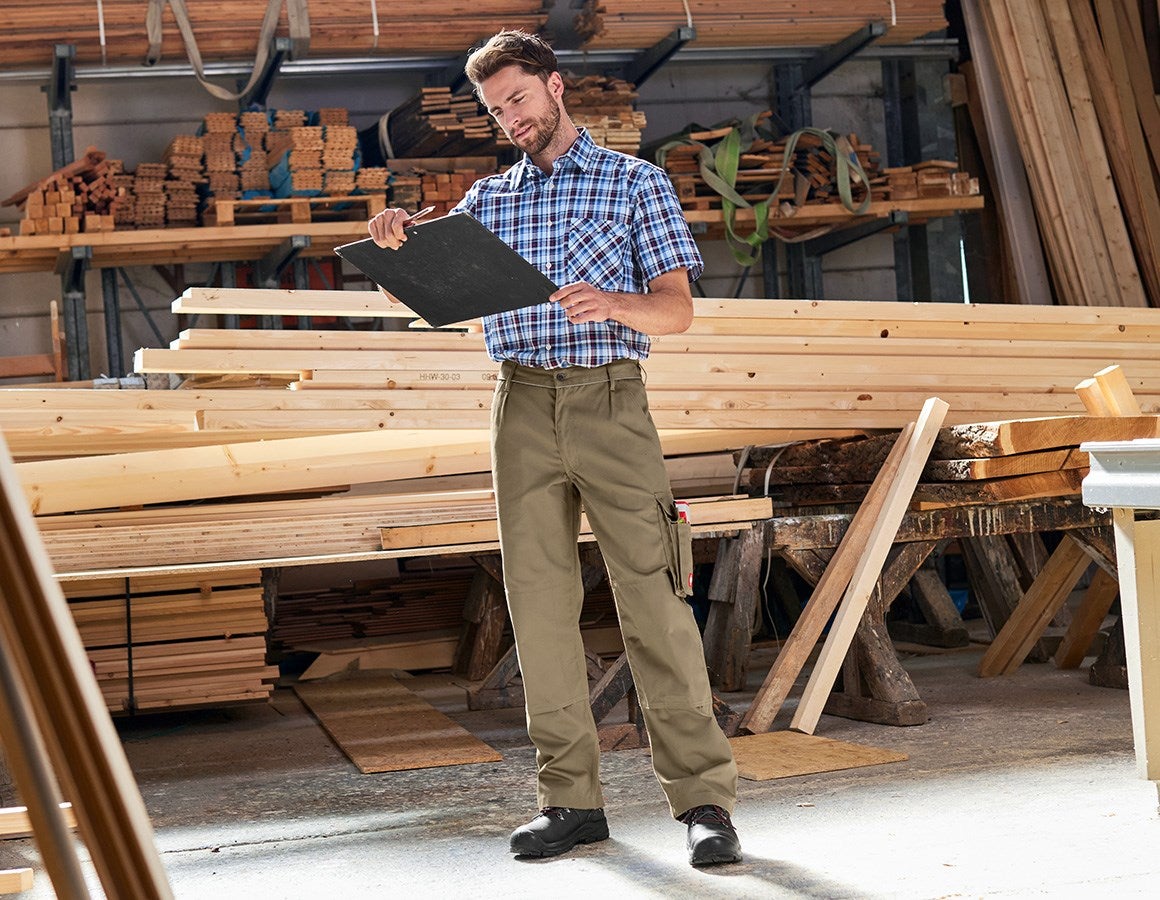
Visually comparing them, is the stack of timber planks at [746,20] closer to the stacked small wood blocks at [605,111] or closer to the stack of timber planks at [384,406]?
the stacked small wood blocks at [605,111]

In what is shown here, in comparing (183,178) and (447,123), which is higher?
(447,123)

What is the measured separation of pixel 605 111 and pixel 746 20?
121 cm

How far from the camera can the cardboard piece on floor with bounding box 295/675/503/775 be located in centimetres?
458

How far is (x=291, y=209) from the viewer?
7340 millimetres

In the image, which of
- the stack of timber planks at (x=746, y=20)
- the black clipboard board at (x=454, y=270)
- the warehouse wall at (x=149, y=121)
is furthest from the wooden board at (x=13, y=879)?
the stack of timber planks at (x=746, y=20)

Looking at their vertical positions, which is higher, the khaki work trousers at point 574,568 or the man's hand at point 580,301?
the man's hand at point 580,301

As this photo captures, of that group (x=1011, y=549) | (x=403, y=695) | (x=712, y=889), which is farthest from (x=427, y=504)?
(x=1011, y=549)

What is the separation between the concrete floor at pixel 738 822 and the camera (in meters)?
2.92

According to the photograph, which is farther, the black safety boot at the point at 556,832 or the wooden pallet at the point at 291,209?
the wooden pallet at the point at 291,209

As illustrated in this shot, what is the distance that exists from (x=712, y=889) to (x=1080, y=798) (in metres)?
1.20

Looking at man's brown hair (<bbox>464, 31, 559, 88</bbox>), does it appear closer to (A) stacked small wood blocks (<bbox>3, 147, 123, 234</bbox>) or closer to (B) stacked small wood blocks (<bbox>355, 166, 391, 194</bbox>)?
(B) stacked small wood blocks (<bbox>355, 166, 391, 194</bbox>)

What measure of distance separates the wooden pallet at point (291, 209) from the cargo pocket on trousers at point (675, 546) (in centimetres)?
432

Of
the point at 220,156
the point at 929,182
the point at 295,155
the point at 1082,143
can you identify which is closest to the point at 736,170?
the point at 929,182

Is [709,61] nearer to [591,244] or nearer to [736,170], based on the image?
[736,170]
